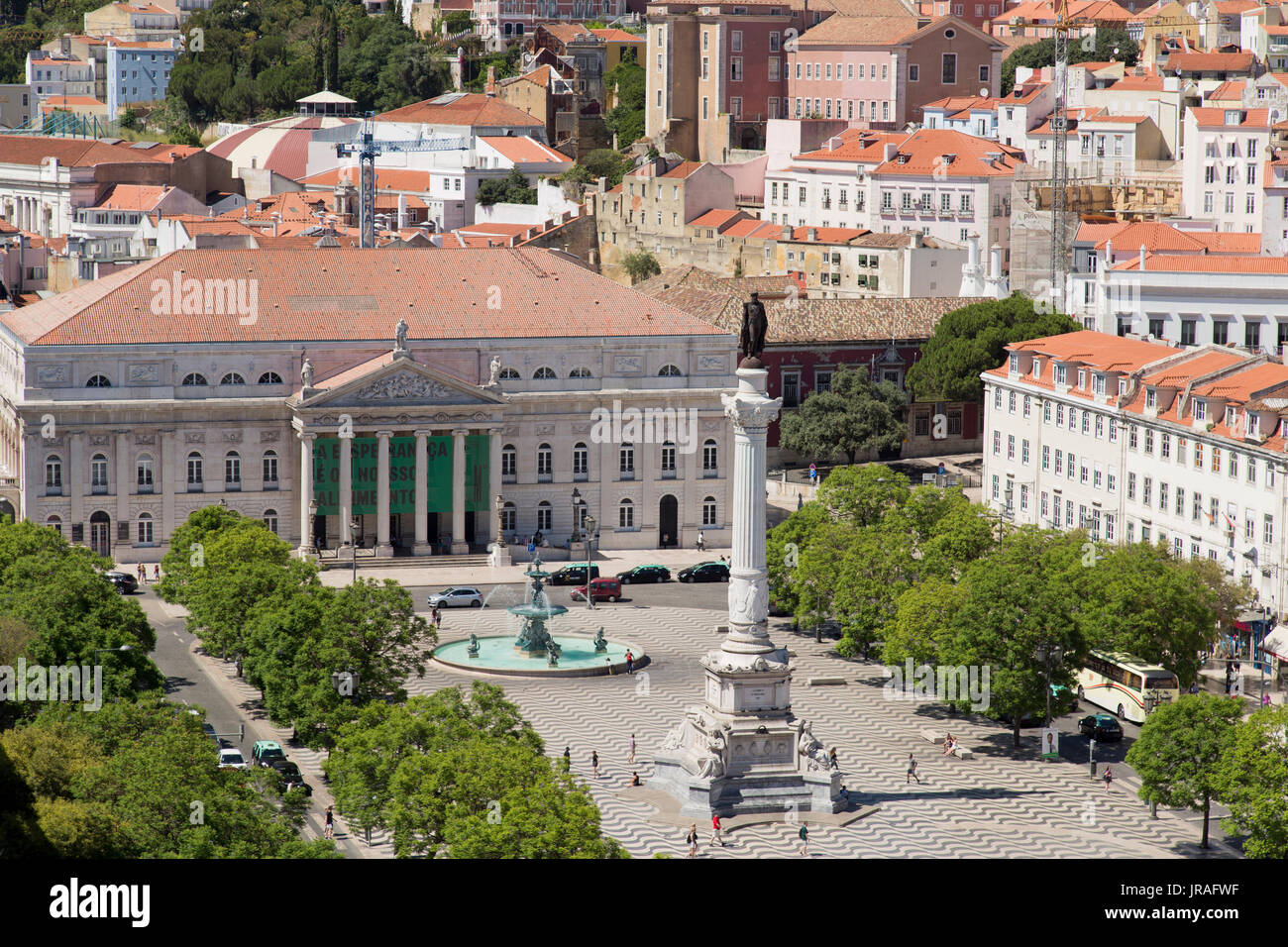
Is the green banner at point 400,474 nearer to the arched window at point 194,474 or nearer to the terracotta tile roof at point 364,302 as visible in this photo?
the terracotta tile roof at point 364,302

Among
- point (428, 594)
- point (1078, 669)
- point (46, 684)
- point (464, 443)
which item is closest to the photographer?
point (46, 684)

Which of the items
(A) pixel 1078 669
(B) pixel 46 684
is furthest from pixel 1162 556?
(B) pixel 46 684

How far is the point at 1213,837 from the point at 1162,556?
70.9 ft

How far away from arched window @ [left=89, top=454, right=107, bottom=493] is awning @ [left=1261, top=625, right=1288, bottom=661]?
51.9 metres

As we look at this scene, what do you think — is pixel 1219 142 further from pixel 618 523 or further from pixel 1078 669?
pixel 1078 669

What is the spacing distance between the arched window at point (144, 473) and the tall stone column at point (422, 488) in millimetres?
12064

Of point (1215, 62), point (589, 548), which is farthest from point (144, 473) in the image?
point (1215, 62)

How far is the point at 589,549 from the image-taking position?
10806 cm

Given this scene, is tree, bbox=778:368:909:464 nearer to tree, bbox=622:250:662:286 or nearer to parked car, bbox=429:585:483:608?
parked car, bbox=429:585:483:608

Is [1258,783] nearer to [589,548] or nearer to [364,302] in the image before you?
[589,548]

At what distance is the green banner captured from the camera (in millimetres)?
111562

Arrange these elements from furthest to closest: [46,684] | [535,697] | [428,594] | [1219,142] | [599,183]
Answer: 1. [599,183]
2. [1219,142]
3. [428,594]
4. [535,697]
5. [46,684]

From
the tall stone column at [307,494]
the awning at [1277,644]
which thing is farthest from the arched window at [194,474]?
the awning at [1277,644]

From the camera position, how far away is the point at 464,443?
372ft
